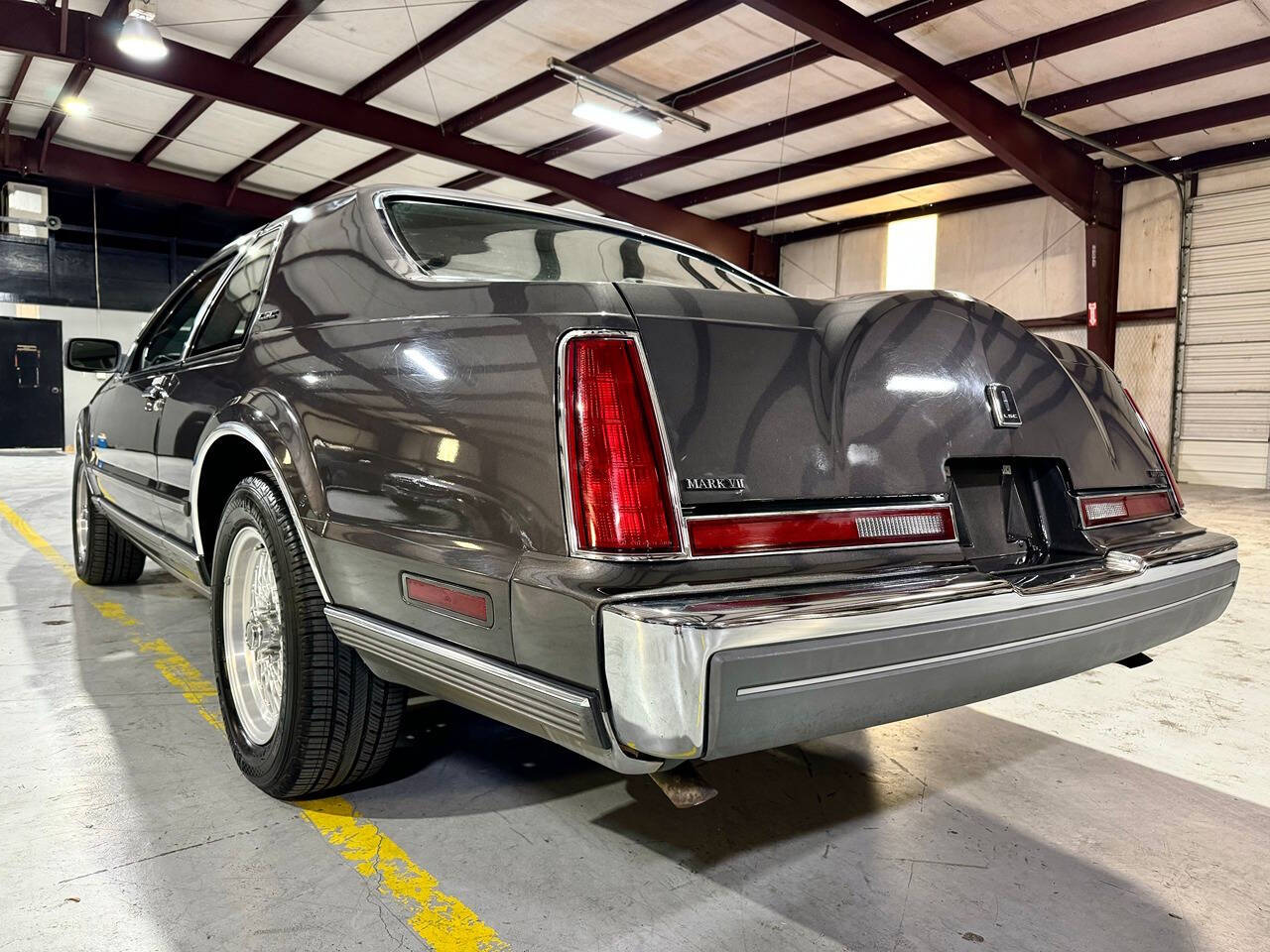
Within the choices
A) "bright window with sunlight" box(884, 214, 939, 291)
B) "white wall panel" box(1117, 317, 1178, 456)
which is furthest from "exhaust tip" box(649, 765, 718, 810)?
"bright window with sunlight" box(884, 214, 939, 291)

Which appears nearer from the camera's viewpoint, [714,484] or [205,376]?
[714,484]

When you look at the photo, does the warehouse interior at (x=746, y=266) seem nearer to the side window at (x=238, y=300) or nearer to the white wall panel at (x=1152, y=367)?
the white wall panel at (x=1152, y=367)

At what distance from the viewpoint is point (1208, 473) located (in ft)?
39.9

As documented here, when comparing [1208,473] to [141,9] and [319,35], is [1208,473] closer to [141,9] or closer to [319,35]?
[319,35]

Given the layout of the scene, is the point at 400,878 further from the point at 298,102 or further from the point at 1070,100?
the point at 1070,100

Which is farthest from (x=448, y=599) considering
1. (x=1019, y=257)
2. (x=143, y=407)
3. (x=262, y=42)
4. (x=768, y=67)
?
(x=1019, y=257)

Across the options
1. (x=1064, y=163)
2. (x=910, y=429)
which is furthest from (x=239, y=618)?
(x=1064, y=163)

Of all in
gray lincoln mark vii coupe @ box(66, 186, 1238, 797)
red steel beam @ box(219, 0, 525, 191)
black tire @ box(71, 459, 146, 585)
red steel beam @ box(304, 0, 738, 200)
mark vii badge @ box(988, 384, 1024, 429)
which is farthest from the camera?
red steel beam @ box(219, 0, 525, 191)

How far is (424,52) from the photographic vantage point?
400 inches

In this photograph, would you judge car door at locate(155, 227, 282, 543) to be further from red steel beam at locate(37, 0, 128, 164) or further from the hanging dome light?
red steel beam at locate(37, 0, 128, 164)

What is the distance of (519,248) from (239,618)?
1.21 meters

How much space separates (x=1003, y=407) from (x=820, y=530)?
0.54m

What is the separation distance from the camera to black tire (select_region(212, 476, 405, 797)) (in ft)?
6.05

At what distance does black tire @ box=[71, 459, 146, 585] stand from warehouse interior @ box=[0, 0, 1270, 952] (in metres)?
0.16
